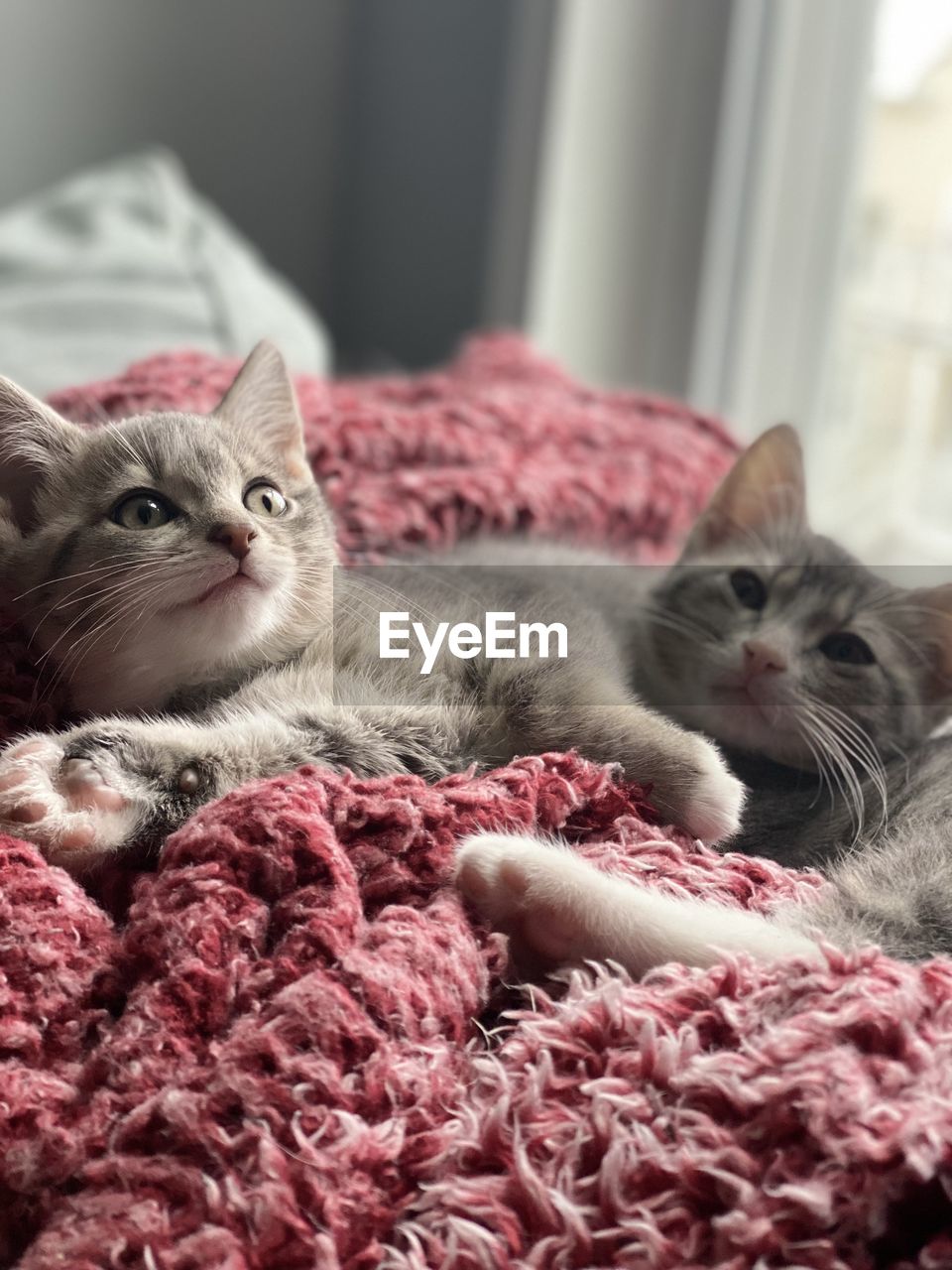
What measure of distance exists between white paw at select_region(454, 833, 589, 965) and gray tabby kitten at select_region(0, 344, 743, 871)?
4.1 inches

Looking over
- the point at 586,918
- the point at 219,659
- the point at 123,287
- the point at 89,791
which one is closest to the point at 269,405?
the point at 219,659

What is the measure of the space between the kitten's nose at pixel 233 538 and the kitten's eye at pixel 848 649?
1.17 ft

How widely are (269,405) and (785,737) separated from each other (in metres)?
0.39

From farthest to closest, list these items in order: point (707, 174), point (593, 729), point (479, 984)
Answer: point (707, 174) < point (593, 729) < point (479, 984)

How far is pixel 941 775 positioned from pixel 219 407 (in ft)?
1.64

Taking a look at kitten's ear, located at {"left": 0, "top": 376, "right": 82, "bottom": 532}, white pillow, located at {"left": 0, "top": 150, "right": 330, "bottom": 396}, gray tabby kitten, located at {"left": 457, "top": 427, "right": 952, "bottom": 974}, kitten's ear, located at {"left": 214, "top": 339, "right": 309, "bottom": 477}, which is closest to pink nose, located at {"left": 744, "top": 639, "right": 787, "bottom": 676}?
gray tabby kitten, located at {"left": 457, "top": 427, "right": 952, "bottom": 974}

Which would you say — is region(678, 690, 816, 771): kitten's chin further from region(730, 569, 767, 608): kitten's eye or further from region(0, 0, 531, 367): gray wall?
region(0, 0, 531, 367): gray wall

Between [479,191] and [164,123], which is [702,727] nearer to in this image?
[479,191]

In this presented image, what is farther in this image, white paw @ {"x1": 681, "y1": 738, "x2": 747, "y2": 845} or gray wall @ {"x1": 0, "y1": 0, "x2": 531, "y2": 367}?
gray wall @ {"x1": 0, "y1": 0, "x2": 531, "y2": 367}

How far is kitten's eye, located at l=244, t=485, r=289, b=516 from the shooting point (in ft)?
2.50

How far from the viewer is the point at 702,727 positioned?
0.76 meters

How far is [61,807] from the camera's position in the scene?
2.05 ft

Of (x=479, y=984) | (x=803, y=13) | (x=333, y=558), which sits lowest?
(x=479, y=984)

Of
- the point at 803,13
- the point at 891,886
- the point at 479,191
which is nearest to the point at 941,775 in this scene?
the point at 891,886
